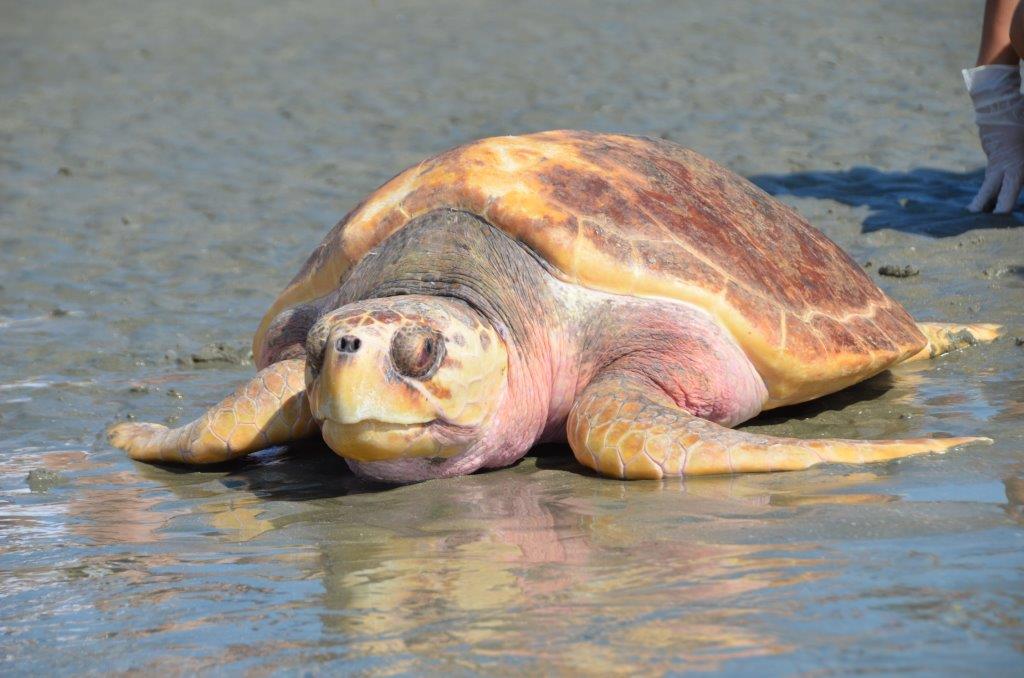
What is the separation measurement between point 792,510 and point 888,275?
356 cm

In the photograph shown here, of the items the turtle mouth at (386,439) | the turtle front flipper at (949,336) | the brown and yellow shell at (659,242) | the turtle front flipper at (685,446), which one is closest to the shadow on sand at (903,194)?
the turtle front flipper at (949,336)

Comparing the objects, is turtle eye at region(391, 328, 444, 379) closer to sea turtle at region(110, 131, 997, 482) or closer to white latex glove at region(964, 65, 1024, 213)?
sea turtle at region(110, 131, 997, 482)

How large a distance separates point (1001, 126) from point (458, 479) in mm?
4805

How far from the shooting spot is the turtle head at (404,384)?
3145 mm

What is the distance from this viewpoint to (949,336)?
4.84 meters

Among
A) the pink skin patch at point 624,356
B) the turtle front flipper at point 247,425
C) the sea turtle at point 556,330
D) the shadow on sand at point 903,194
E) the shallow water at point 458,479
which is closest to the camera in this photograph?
the shallow water at point 458,479

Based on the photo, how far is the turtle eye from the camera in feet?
10.4

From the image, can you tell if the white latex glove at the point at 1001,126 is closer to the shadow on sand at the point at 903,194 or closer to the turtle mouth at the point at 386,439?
the shadow on sand at the point at 903,194

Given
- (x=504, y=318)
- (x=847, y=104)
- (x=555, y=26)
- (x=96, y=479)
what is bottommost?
(x=96, y=479)

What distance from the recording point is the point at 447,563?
2.63m

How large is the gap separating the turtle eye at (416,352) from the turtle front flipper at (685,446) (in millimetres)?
459

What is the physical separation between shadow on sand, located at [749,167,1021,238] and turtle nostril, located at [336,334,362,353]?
4.56 metres

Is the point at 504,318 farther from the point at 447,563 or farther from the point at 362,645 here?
the point at 362,645

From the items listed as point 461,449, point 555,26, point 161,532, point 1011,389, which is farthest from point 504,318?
point 555,26
